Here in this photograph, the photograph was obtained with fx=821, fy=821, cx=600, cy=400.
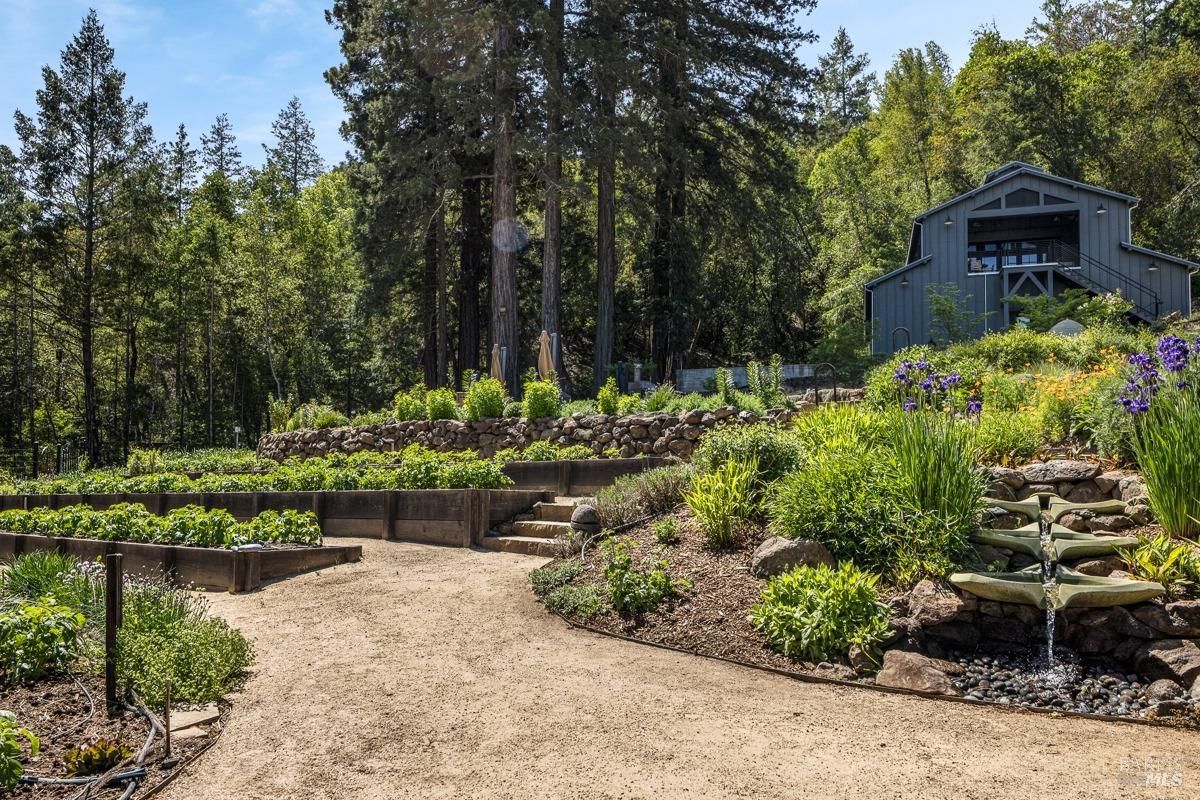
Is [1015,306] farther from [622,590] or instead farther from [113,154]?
[113,154]

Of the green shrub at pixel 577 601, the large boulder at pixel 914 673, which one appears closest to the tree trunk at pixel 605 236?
the green shrub at pixel 577 601

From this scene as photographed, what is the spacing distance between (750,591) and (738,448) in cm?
162

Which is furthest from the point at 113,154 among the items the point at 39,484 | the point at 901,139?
the point at 901,139

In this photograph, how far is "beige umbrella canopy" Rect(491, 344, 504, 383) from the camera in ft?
52.2

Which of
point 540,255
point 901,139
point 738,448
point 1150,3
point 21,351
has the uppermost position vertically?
point 1150,3

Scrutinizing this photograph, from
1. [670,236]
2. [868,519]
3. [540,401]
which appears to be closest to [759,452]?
[868,519]

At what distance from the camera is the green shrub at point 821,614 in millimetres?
4590

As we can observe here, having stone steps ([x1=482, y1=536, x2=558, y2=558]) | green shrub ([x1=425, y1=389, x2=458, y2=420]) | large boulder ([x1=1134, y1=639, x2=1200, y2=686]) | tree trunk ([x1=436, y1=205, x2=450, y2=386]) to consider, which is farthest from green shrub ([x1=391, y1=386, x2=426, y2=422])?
large boulder ([x1=1134, y1=639, x2=1200, y2=686])

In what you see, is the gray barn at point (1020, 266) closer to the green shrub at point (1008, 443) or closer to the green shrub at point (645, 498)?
the green shrub at point (1008, 443)

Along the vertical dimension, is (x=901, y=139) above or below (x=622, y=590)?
above

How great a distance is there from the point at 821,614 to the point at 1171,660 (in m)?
1.73

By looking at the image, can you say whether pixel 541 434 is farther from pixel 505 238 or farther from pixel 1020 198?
pixel 1020 198

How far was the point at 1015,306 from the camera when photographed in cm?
2062

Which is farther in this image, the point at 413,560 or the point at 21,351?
the point at 21,351
